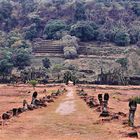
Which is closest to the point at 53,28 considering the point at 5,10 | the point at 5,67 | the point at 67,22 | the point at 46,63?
the point at 67,22

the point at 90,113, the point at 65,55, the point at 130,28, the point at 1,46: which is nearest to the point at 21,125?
the point at 90,113

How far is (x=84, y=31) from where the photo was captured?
529ft

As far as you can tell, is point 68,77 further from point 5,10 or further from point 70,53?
point 5,10

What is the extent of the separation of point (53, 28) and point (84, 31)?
12.1 m

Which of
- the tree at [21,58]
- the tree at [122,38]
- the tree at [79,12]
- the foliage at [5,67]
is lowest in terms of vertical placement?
the foliage at [5,67]

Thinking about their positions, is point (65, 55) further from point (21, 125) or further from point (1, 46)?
point (21, 125)

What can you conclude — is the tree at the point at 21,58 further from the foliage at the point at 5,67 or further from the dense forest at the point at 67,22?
the foliage at the point at 5,67

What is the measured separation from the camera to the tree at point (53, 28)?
16612cm

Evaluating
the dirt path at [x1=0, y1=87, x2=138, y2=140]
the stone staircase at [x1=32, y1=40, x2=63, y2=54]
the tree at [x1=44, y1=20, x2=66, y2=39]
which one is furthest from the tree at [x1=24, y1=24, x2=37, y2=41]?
the dirt path at [x1=0, y1=87, x2=138, y2=140]

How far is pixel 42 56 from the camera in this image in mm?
146750

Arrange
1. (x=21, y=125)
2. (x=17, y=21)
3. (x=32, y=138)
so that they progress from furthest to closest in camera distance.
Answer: (x=17, y=21) → (x=21, y=125) → (x=32, y=138)

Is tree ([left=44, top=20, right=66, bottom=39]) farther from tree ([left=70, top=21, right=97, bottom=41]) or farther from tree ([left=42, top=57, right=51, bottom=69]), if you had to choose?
tree ([left=42, top=57, right=51, bottom=69])

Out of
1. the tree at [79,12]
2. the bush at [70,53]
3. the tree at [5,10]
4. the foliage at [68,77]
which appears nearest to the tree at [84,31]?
the bush at [70,53]

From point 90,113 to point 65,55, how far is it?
10837 cm
